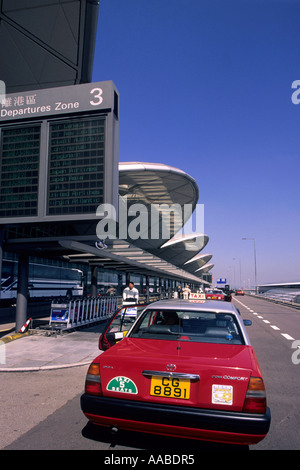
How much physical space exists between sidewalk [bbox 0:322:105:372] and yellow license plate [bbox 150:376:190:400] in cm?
496

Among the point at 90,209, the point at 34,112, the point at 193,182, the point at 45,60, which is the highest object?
the point at 45,60

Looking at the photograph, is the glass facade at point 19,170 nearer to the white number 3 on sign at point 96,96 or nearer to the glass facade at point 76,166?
the glass facade at point 76,166

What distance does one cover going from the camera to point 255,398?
9.85ft

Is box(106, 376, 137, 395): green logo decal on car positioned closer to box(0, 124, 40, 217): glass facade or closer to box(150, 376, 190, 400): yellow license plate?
box(150, 376, 190, 400): yellow license plate

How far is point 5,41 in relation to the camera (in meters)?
17.4

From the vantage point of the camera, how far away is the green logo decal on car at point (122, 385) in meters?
3.21

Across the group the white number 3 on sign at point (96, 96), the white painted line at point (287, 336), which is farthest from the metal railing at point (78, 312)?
the white painted line at point (287, 336)

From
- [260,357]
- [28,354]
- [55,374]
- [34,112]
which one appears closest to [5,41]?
[34,112]

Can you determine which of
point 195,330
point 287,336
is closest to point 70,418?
point 195,330

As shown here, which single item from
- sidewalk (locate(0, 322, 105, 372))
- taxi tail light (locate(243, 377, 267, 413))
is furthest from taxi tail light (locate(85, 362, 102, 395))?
sidewalk (locate(0, 322, 105, 372))

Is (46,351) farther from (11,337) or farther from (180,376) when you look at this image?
(180,376)
